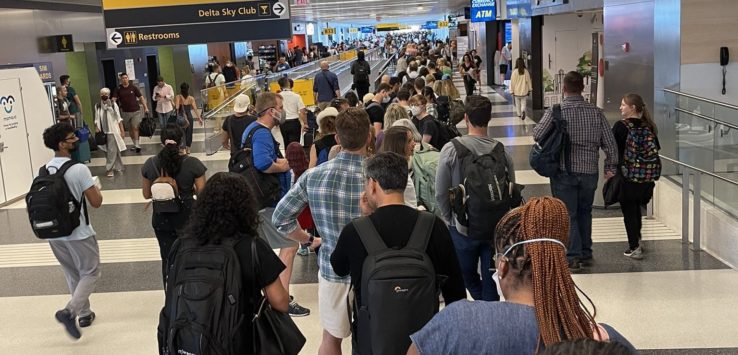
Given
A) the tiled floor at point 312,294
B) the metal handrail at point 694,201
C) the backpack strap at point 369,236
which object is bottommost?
the tiled floor at point 312,294

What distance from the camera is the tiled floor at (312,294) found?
5.52 metres

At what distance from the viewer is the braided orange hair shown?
210cm

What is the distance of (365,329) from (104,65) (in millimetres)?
20837

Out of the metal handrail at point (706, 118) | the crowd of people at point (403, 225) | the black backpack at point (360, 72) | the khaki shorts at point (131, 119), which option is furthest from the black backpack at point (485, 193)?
the black backpack at point (360, 72)

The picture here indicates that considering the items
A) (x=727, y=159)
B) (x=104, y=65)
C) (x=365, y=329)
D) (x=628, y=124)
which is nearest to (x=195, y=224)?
(x=365, y=329)

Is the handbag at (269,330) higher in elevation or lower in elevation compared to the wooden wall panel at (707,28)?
lower

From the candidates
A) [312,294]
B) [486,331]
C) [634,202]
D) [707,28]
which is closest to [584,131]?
[634,202]

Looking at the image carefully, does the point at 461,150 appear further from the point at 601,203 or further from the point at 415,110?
the point at 601,203

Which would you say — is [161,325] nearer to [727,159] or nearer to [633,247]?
[633,247]

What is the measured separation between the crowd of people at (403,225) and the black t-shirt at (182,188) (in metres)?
0.01

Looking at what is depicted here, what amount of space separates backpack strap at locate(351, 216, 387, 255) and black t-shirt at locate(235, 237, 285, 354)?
41cm

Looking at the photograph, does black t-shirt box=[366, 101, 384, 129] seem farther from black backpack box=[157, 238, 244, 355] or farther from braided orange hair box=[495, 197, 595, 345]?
braided orange hair box=[495, 197, 595, 345]

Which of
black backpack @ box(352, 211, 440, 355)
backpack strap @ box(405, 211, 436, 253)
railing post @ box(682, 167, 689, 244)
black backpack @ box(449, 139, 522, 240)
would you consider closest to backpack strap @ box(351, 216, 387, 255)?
black backpack @ box(352, 211, 440, 355)

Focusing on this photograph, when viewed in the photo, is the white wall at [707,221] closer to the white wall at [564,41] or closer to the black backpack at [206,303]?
the black backpack at [206,303]
